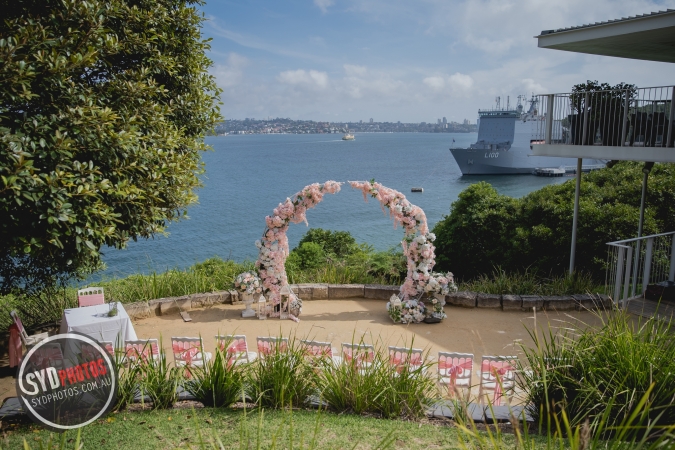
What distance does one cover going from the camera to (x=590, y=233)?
12672mm

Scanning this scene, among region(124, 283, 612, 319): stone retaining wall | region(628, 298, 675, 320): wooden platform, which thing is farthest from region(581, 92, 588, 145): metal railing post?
region(628, 298, 675, 320): wooden platform

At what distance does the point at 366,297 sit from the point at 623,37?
22.9 ft

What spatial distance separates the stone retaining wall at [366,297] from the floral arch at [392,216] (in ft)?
3.40

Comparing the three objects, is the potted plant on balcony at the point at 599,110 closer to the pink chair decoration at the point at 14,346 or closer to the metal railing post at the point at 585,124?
the metal railing post at the point at 585,124

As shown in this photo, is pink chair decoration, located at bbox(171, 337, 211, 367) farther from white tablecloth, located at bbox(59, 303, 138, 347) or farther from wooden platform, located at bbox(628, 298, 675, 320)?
wooden platform, located at bbox(628, 298, 675, 320)

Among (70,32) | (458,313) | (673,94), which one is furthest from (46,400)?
(673,94)

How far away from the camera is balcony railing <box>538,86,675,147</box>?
9562 millimetres

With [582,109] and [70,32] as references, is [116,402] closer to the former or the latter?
[70,32]

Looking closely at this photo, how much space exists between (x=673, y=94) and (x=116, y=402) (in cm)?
990

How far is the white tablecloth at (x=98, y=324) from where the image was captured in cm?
701

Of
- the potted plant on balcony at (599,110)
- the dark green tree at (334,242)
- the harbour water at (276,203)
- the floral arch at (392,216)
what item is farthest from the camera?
the harbour water at (276,203)

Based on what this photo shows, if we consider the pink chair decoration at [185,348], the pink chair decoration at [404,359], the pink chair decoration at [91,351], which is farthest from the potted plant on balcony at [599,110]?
the pink chair decoration at [91,351]

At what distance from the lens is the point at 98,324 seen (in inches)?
279

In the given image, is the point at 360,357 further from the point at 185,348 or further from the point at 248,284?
the point at 248,284
